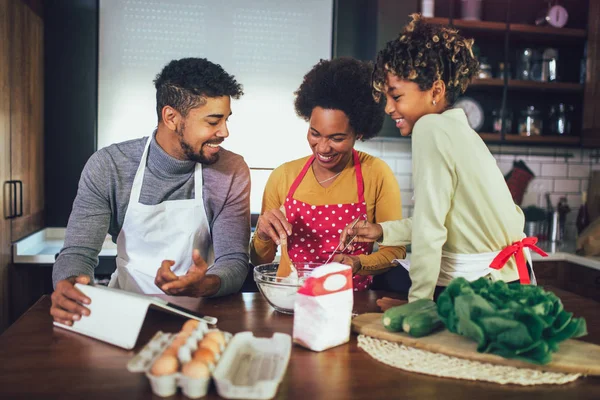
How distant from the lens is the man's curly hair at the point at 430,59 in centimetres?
155

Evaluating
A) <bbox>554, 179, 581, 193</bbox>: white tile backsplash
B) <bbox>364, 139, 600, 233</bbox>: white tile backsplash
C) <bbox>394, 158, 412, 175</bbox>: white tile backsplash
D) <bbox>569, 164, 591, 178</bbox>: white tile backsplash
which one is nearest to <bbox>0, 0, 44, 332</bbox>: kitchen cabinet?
<bbox>394, 158, 412, 175</bbox>: white tile backsplash

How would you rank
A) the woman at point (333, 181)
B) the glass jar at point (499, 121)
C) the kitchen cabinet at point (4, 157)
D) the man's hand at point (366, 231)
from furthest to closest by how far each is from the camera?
the glass jar at point (499, 121) < the kitchen cabinet at point (4, 157) < the woman at point (333, 181) < the man's hand at point (366, 231)

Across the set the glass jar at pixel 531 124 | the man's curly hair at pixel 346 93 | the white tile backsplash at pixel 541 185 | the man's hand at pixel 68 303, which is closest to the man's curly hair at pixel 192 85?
the man's curly hair at pixel 346 93

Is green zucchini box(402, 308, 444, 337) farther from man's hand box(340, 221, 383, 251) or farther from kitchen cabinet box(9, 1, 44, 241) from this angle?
kitchen cabinet box(9, 1, 44, 241)

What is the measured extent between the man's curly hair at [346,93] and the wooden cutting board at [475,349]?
100 cm

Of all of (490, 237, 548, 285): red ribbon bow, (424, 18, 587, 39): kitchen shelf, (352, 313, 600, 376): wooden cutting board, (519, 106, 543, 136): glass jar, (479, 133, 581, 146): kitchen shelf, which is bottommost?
(352, 313, 600, 376): wooden cutting board

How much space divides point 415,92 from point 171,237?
3.27 ft

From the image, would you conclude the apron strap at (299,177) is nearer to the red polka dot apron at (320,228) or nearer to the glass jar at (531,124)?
the red polka dot apron at (320,228)

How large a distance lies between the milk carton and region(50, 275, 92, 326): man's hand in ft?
1.63

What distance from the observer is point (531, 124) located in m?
3.66

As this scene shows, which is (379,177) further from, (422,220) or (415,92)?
(422,220)

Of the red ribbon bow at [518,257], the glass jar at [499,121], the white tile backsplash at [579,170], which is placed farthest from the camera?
the white tile backsplash at [579,170]

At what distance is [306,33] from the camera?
354cm

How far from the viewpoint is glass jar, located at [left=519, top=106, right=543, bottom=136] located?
12.0 feet
